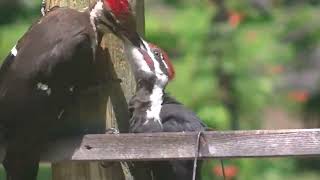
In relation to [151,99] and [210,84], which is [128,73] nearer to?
[151,99]

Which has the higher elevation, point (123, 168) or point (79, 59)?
point (79, 59)

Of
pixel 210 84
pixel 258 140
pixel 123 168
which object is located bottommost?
pixel 210 84

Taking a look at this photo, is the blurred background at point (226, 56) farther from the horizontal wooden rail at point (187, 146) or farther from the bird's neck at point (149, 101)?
the horizontal wooden rail at point (187, 146)

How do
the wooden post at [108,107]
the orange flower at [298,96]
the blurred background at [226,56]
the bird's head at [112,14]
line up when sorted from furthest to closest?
the orange flower at [298,96] < the blurred background at [226,56] < the wooden post at [108,107] < the bird's head at [112,14]

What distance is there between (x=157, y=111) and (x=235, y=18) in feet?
9.18

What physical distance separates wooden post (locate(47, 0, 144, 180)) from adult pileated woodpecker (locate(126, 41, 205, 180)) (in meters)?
0.07

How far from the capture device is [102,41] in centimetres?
314

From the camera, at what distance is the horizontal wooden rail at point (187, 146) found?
2779mm

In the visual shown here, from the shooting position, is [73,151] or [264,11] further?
[264,11]

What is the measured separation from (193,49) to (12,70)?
2679 mm

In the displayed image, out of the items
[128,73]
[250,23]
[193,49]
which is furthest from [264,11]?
[128,73]

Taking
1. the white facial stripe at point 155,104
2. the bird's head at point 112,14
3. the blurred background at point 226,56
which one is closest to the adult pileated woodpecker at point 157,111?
the white facial stripe at point 155,104

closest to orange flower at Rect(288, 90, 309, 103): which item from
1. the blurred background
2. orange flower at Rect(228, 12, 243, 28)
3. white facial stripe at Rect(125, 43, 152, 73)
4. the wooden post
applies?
the blurred background

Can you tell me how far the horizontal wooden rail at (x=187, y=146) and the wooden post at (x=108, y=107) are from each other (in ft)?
0.48
